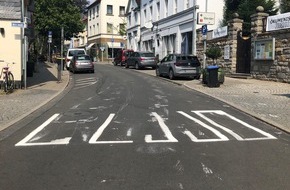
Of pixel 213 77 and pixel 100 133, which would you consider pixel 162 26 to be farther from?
pixel 100 133

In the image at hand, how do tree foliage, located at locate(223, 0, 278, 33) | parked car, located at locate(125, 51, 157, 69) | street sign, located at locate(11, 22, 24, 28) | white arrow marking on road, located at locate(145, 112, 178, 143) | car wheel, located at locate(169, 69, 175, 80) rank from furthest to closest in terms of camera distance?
parked car, located at locate(125, 51, 157, 69)
tree foliage, located at locate(223, 0, 278, 33)
car wheel, located at locate(169, 69, 175, 80)
street sign, located at locate(11, 22, 24, 28)
white arrow marking on road, located at locate(145, 112, 178, 143)

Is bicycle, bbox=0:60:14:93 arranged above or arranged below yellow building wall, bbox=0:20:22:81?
below

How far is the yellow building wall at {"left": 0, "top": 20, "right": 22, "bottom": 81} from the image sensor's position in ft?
59.1

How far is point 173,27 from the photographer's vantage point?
3838 centimetres

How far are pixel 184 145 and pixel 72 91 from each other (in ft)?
37.7

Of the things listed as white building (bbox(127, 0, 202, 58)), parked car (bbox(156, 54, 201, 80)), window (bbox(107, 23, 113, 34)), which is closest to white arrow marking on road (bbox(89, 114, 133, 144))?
parked car (bbox(156, 54, 201, 80))

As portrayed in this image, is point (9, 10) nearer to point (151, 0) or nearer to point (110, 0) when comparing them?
point (151, 0)

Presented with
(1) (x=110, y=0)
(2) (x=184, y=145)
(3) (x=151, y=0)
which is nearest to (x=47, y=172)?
(2) (x=184, y=145)

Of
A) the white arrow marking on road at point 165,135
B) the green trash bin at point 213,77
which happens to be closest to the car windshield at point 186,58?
the green trash bin at point 213,77

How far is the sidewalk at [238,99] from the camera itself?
11303 mm

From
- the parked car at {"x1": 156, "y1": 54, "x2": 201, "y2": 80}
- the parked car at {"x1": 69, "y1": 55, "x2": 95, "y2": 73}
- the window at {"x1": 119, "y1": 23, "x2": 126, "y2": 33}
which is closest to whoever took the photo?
the parked car at {"x1": 156, "y1": 54, "x2": 201, "y2": 80}

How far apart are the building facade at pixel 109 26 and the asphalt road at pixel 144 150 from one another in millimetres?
59728

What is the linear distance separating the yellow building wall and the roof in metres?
0.26

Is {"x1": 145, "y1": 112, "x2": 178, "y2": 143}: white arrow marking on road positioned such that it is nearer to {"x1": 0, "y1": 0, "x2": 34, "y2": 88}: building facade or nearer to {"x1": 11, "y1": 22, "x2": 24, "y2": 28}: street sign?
{"x1": 11, "y1": 22, "x2": 24, "y2": 28}: street sign
